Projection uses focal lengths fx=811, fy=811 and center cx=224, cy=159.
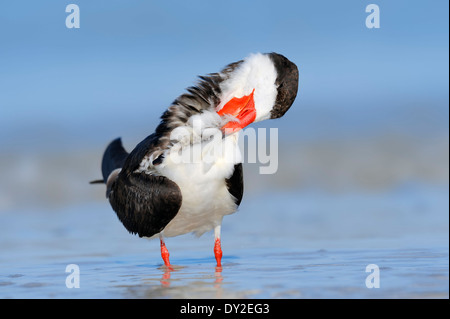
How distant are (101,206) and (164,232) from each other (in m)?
4.81

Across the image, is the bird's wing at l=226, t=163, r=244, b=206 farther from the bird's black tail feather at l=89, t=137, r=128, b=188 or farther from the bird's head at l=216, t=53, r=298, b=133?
the bird's black tail feather at l=89, t=137, r=128, b=188

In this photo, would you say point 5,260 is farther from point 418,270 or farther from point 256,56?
point 418,270

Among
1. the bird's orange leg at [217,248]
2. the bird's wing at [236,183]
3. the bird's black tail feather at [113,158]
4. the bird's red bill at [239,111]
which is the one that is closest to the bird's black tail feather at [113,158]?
the bird's black tail feather at [113,158]

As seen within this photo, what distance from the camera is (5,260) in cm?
921

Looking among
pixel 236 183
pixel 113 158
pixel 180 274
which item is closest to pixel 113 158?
pixel 113 158

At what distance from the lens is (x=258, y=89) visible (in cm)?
790

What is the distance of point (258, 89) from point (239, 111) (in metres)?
0.29

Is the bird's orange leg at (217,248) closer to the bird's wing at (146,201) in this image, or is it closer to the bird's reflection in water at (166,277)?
the bird's reflection in water at (166,277)

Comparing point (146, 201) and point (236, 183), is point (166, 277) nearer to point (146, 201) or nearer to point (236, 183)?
point (146, 201)

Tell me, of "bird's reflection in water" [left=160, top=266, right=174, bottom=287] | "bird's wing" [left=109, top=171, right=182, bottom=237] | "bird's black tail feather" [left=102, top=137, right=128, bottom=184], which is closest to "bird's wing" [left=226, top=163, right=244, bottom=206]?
"bird's wing" [left=109, top=171, right=182, bottom=237]

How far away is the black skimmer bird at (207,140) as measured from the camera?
780cm

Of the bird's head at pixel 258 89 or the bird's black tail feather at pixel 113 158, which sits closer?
the bird's head at pixel 258 89
